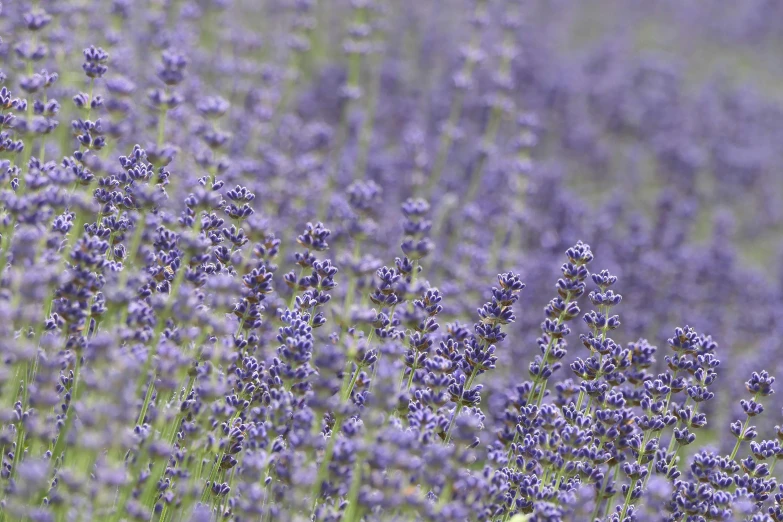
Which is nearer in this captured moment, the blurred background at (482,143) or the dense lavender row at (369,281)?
the dense lavender row at (369,281)

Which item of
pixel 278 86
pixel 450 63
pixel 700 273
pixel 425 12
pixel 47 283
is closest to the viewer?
pixel 47 283

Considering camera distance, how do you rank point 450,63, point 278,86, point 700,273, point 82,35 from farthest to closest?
point 450,63 → point 278,86 → point 700,273 → point 82,35

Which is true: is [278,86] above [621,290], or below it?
above

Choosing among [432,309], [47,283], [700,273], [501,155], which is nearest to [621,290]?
[700,273]

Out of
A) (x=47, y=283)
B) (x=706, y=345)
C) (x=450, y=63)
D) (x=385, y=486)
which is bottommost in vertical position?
(x=385, y=486)

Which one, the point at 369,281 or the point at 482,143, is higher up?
the point at 482,143

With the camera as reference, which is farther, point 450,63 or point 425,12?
point 425,12

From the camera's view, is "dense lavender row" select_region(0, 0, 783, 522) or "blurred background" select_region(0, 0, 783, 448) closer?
"dense lavender row" select_region(0, 0, 783, 522)

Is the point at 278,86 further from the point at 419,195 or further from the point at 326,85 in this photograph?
the point at 419,195
